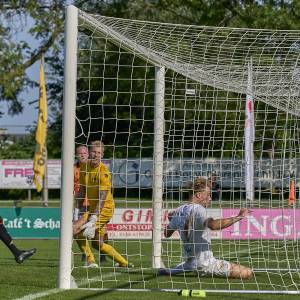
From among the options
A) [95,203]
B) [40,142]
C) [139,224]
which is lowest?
[139,224]

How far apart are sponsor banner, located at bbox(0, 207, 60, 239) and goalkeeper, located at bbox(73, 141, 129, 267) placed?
31.6ft

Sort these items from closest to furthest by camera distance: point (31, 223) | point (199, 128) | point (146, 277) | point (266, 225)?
point (146, 277), point (199, 128), point (266, 225), point (31, 223)

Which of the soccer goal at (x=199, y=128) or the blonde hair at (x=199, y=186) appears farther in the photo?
the blonde hair at (x=199, y=186)

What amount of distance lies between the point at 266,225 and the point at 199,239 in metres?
6.77

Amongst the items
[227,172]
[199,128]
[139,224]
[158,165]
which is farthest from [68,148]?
[139,224]

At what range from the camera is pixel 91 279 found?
444 inches

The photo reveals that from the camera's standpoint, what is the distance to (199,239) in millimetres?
11148

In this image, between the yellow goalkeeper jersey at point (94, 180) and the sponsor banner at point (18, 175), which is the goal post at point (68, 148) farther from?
the sponsor banner at point (18, 175)

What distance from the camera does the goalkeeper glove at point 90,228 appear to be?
12469 millimetres

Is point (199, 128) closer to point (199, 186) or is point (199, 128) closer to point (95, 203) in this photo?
point (95, 203)

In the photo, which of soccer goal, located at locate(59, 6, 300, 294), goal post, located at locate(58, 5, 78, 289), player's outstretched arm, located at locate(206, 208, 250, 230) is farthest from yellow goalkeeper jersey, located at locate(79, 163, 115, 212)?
goal post, located at locate(58, 5, 78, 289)

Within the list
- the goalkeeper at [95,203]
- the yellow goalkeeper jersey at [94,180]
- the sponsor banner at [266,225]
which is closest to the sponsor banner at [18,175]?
the sponsor banner at [266,225]

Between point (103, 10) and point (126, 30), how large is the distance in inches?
936

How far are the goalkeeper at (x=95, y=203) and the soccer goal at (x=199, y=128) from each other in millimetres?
283
